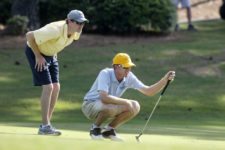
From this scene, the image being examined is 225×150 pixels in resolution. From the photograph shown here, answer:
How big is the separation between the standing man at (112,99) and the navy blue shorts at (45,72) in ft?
2.08

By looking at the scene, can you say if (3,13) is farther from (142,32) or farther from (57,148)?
(57,148)

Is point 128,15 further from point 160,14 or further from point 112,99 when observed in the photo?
point 112,99

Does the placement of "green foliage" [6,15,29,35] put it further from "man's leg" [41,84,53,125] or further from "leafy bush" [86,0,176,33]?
"man's leg" [41,84,53,125]

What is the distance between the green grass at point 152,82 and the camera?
15.6 meters

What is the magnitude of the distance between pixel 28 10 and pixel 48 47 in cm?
1288

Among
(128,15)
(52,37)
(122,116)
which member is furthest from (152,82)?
(52,37)

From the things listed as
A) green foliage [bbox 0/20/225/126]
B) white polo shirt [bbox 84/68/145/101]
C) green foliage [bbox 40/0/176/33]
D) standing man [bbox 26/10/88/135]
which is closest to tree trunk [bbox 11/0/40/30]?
green foliage [bbox 40/0/176/33]

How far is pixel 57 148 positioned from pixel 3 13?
17327 millimetres

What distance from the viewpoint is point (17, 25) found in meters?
23.4

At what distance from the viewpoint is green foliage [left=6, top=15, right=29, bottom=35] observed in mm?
23406

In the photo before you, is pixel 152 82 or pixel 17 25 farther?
pixel 17 25

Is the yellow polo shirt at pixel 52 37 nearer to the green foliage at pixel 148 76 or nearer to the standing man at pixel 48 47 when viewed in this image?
the standing man at pixel 48 47

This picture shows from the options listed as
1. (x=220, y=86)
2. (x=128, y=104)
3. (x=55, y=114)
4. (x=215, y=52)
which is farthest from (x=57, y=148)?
(x=215, y=52)

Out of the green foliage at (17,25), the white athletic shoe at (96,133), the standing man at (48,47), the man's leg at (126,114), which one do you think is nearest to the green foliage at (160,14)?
the green foliage at (17,25)
